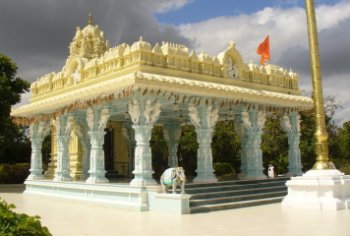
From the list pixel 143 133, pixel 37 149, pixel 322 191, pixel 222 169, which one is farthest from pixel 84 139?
pixel 322 191

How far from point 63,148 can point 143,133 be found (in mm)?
4949

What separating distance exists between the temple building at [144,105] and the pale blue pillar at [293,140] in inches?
1.4

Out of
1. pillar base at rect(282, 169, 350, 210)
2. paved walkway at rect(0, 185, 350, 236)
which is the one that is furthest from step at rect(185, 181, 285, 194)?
pillar base at rect(282, 169, 350, 210)

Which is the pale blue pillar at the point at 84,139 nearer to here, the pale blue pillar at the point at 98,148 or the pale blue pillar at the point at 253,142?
the pale blue pillar at the point at 98,148

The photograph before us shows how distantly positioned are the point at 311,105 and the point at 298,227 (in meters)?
8.80

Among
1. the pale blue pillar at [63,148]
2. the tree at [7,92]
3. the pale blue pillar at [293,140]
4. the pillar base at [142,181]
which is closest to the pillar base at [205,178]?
the pillar base at [142,181]

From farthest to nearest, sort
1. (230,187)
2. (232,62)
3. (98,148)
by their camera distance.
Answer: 1. (232,62)
2. (98,148)
3. (230,187)

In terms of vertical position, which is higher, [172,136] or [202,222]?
[172,136]

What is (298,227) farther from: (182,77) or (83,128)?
(83,128)

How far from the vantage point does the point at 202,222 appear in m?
8.41

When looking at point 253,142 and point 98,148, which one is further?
point 253,142

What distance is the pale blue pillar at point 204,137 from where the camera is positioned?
1211 cm

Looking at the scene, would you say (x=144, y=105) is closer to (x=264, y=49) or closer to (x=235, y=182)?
(x=235, y=182)

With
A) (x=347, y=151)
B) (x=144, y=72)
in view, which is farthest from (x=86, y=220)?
(x=347, y=151)
